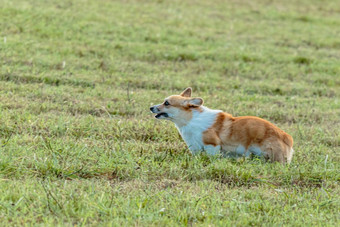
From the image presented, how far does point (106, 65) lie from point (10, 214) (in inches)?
282

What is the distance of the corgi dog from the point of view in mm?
6508

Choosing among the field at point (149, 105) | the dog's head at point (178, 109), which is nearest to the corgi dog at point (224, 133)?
the dog's head at point (178, 109)

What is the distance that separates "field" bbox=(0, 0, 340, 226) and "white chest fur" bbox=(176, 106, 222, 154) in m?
0.20

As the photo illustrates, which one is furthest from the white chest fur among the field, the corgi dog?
the field

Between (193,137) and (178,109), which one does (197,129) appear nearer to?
(193,137)

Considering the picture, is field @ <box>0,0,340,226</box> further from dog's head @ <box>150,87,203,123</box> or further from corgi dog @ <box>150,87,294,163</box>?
Result: dog's head @ <box>150,87,203,123</box>

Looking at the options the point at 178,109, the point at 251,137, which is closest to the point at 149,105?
the point at 178,109

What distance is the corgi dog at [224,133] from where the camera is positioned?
651cm

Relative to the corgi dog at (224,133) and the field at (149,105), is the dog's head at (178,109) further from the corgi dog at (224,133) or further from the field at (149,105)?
the field at (149,105)

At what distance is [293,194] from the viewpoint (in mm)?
5371

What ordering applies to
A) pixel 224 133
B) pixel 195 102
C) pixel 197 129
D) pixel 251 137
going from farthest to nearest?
pixel 195 102
pixel 197 129
pixel 224 133
pixel 251 137

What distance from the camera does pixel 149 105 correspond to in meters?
9.06

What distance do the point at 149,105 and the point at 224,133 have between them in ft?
8.70

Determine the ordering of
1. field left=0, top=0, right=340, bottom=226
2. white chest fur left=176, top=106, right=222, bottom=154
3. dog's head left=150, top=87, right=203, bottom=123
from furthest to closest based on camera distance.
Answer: dog's head left=150, top=87, right=203, bottom=123, white chest fur left=176, top=106, right=222, bottom=154, field left=0, top=0, right=340, bottom=226
